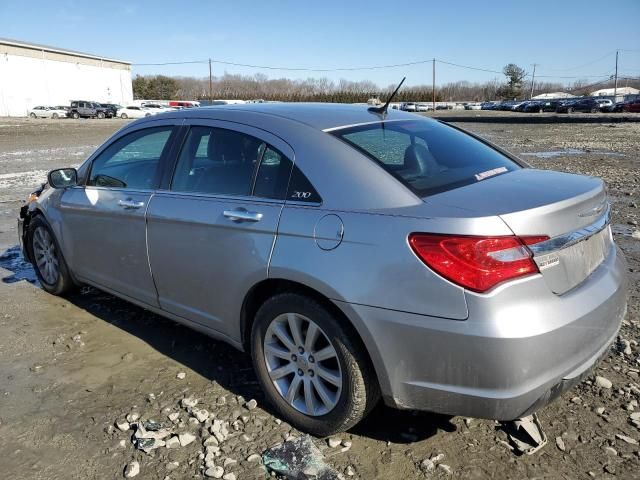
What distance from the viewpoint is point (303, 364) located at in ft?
9.37

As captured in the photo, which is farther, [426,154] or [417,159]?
[426,154]

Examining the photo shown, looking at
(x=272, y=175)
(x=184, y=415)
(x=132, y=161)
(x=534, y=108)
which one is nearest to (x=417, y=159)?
(x=272, y=175)

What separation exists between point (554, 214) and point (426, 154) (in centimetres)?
91

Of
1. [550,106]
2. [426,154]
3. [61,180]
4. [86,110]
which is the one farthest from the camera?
[550,106]

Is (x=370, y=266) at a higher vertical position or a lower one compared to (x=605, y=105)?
lower

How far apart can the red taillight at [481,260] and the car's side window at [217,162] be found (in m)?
1.30

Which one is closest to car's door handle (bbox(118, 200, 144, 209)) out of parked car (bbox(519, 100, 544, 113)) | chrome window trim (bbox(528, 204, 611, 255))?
chrome window trim (bbox(528, 204, 611, 255))

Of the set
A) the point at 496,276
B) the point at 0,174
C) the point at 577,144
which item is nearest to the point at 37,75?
the point at 0,174

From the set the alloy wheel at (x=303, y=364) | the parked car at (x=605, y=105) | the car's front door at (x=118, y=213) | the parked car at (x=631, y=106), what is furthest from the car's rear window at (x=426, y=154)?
the parked car at (x=605, y=105)

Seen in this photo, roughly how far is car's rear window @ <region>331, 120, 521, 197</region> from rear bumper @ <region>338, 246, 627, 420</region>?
2.10 feet

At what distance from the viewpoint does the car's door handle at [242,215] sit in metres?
2.93

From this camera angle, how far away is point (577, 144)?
1923 cm

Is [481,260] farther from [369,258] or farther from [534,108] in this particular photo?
[534,108]

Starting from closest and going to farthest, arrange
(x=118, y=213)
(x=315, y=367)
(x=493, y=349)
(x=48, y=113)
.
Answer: (x=493, y=349) → (x=315, y=367) → (x=118, y=213) → (x=48, y=113)
